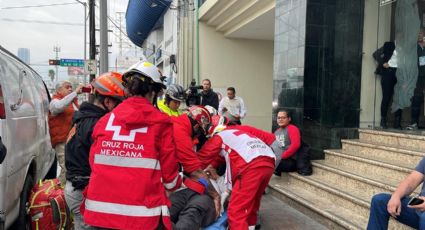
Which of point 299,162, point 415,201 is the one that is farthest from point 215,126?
point 299,162

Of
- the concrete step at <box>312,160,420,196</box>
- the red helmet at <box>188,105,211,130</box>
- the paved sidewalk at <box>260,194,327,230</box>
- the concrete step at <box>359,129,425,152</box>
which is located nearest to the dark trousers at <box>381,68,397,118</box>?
the concrete step at <box>359,129,425,152</box>

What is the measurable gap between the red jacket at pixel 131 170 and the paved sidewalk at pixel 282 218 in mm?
2399

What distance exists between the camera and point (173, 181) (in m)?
2.01

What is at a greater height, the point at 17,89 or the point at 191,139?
the point at 17,89

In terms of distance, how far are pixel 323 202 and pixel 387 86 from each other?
7.91 ft

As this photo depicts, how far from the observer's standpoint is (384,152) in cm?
461

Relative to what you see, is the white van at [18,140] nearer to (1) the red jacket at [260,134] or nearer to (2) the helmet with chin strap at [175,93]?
(2) the helmet with chin strap at [175,93]

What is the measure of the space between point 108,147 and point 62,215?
1.78 m

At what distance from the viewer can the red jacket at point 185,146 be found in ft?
8.41

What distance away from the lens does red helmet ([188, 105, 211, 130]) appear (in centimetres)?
308

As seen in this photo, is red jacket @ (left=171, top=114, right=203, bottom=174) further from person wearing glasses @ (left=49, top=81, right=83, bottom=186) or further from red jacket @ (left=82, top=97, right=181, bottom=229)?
person wearing glasses @ (left=49, top=81, right=83, bottom=186)

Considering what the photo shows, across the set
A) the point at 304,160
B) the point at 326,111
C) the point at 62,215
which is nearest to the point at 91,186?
the point at 62,215

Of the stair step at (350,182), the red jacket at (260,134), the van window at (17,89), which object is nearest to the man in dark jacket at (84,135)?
the van window at (17,89)

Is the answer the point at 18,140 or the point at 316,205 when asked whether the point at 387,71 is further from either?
the point at 18,140
